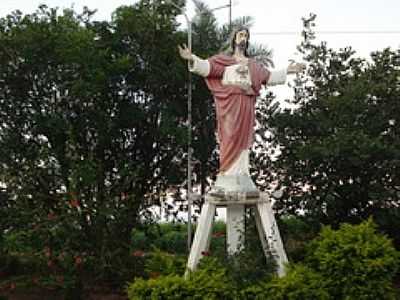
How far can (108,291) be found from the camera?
41.1ft

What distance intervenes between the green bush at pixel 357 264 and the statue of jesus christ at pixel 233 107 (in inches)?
58.7

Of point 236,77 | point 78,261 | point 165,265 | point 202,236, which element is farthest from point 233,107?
point 78,261

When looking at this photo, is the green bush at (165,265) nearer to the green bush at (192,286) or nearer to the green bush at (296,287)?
the green bush at (192,286)

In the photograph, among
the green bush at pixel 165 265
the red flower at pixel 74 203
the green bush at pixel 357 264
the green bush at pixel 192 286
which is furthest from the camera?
the red flower at pixel 74 203

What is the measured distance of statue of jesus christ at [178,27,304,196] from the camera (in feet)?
32.8

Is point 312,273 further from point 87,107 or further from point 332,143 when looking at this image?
point 87,107

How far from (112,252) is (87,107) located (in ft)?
9.82

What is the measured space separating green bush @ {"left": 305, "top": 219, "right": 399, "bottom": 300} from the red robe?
1.88 metres

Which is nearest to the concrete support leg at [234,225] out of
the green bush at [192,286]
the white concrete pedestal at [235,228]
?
the white concrete pedestal at [235,228]

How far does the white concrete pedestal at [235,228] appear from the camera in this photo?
32.6ft

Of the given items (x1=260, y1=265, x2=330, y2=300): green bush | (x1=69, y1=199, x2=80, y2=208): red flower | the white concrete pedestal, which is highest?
(x1=69, y1=199, x2=80, y2=208): red flower

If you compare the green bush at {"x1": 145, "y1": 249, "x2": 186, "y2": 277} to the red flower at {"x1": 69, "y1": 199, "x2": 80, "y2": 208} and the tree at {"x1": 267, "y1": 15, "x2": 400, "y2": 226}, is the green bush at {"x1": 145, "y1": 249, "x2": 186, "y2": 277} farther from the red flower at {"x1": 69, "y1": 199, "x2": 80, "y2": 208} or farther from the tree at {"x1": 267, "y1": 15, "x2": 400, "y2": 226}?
the tree at {"x1": 267, "y1": 15, "x2": 400, "y2": 226}

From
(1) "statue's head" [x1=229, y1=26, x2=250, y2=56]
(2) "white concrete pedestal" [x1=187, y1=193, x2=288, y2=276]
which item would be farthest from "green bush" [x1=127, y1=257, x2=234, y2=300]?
(1) "statue's head" [x1=229, y1=26, x2=250, y2=56]

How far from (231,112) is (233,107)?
0.26 feet
